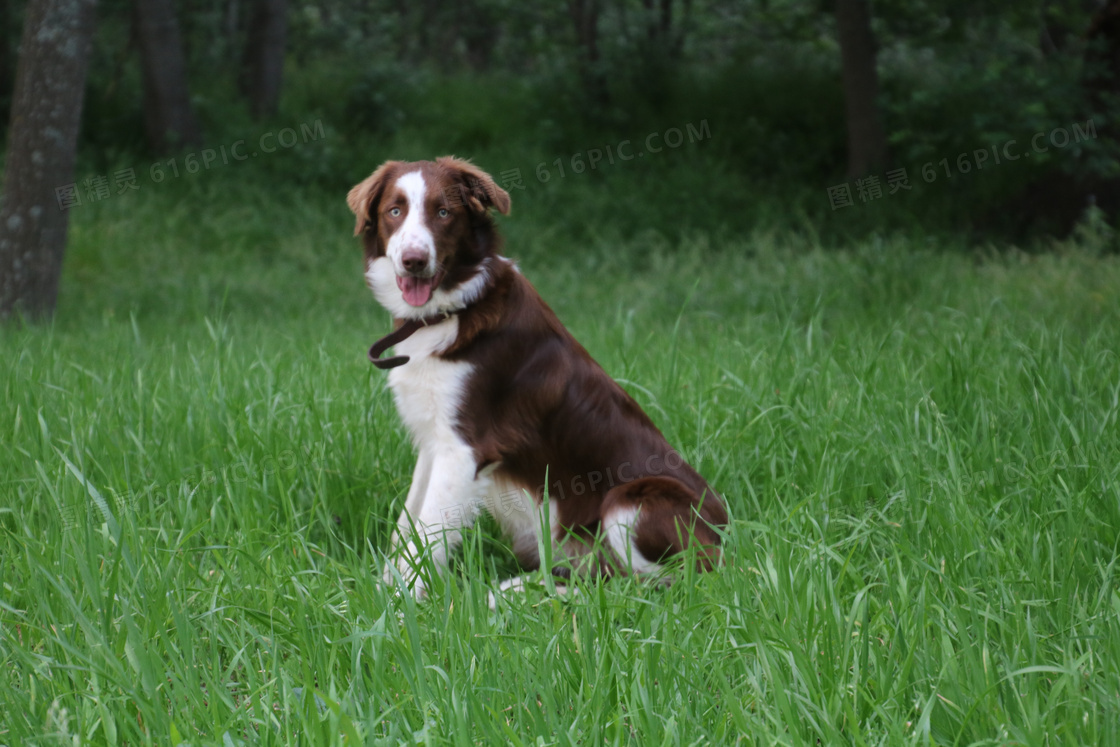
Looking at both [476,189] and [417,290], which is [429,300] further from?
[476,189]

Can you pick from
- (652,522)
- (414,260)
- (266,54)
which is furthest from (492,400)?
(266,54)

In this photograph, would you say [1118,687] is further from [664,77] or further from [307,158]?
[664,77]

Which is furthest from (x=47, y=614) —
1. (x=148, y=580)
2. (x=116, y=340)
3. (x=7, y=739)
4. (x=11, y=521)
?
(x=116, y=340)

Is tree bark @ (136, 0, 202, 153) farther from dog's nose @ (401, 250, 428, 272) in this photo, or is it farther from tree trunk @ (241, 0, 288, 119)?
dog's nose @ (401, 250, 428, 272)

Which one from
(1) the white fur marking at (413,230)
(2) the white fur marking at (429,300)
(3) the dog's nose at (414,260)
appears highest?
(1) the white fur marking at (413,230)

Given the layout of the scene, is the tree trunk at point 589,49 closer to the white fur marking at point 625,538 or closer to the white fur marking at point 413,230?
the white fur marking at point 413,230

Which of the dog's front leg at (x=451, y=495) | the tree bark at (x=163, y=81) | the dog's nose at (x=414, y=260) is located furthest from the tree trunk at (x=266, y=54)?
the dog's front leg at (x=451, y=495)

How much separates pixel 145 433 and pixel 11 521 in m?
0.62

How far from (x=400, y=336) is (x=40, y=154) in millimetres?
5066

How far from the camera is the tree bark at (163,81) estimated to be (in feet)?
40.6

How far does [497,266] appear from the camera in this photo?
10.7 ft

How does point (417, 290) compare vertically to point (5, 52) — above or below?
below

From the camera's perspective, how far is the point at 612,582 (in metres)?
2.72

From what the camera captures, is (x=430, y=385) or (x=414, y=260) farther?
(x=430, y=385)
